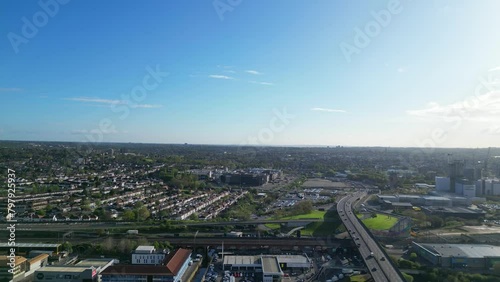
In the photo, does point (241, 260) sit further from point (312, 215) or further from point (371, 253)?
point (312, 215)

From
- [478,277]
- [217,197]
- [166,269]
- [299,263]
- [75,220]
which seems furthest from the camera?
[217,197]

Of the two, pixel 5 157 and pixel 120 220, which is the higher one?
pixel 5 157

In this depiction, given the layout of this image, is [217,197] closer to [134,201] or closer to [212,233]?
[134,201]

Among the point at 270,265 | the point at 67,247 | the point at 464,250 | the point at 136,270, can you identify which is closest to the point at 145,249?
the point at 136,270

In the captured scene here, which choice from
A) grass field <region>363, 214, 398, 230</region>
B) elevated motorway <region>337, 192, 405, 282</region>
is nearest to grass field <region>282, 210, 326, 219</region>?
elevated motorway <region>337, 192, 405, 282</region>

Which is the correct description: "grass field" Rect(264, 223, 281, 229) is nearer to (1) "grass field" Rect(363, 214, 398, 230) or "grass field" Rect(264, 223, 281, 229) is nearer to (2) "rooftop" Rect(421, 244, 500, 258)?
(1) "grass field" Rect(363, 214, 398, 230)

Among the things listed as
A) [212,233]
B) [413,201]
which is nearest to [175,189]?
[212,233]
